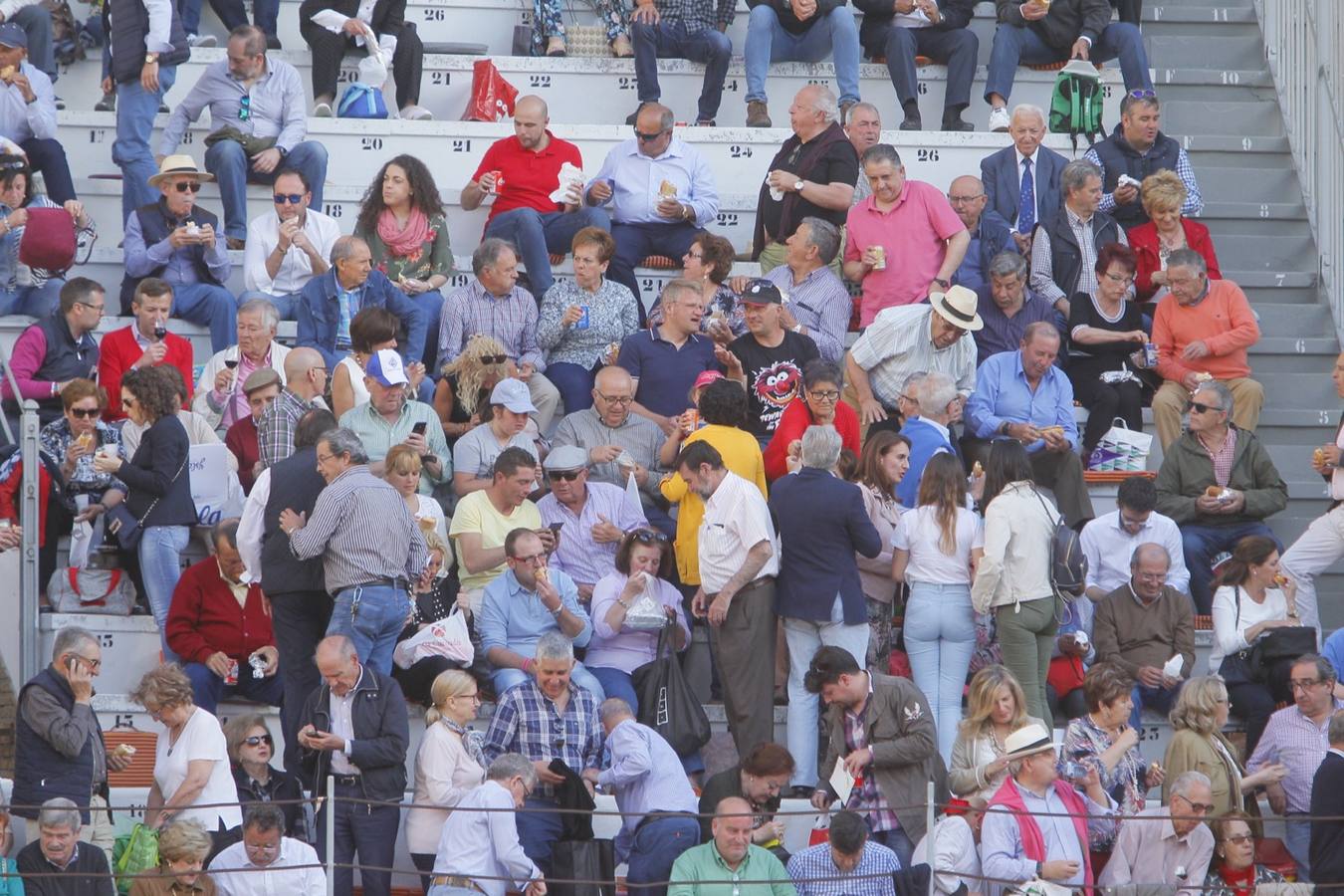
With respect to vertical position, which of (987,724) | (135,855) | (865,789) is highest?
(987,724)

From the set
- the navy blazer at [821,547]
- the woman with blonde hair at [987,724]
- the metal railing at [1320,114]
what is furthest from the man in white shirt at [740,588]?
the metal railing at [1320,114]

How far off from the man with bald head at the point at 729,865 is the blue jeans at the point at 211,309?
4200mm

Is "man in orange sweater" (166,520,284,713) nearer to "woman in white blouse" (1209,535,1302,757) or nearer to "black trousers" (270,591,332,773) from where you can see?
"black trousers" (270,591,332,773)

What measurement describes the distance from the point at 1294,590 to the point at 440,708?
13.0 ft

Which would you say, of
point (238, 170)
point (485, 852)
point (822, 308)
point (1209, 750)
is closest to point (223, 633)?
point (485, 852)

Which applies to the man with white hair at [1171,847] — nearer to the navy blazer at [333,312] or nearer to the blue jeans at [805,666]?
the blue jeans at [805,666]

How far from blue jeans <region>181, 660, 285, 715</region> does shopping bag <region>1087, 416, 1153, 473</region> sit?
4.15 meters

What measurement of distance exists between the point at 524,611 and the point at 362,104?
4474mm

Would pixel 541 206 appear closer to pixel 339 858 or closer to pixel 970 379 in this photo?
pixel 970 379

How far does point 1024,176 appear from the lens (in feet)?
41.7

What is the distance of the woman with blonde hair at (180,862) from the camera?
877cm

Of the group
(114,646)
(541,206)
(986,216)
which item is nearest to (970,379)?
Result: (986,216)

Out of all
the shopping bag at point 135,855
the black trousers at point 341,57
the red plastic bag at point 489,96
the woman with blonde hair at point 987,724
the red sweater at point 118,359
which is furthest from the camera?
the red plastic bag at point 489,96

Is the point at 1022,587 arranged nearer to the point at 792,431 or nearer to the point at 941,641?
the point at 941,641
